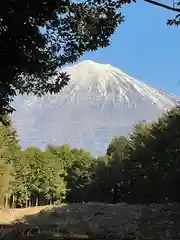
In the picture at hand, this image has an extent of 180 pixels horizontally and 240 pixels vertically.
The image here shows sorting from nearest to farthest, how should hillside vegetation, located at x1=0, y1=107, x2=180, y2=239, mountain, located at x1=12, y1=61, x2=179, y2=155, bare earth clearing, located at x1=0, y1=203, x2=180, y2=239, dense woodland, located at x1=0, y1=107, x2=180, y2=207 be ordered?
bare earth clearing, located at x1=0, y1=203, x2=180, y2=239, hillside vegetation, located at x1=0, y1=107, x2=180, y2=239, dense woodland, located at x1=0, y1=107, x2=180, y2=207, mountain, located at x1=12, y1=61, x2=179, y2=155

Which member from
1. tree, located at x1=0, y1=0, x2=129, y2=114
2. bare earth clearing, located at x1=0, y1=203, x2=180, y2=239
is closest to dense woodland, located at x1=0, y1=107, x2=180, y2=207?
bare earth clearing, located at x1=0, y1=203, x2=180, y2=239

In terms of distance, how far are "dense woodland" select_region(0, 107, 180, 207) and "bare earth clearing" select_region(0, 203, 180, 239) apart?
7.22m

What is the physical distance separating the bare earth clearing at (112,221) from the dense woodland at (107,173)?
722 cm

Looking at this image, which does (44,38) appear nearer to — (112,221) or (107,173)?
(112,221)

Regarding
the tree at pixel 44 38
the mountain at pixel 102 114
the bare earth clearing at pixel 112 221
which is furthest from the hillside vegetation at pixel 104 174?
the mountain at pixel 102 114

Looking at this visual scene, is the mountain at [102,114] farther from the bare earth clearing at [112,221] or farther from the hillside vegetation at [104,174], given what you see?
the bare earth clearing at [112,221]

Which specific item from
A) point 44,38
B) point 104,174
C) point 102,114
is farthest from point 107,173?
point 102,114

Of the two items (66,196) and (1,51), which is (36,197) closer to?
(66,196)

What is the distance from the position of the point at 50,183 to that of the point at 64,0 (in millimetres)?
31708

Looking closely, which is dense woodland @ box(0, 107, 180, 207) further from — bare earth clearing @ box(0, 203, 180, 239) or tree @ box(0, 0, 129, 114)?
tree @ box(0, 0, 129, 114)

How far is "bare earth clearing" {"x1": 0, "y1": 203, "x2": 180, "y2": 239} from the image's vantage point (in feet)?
41.8

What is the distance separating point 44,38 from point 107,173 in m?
32.8

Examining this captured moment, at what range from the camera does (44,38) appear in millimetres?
5199

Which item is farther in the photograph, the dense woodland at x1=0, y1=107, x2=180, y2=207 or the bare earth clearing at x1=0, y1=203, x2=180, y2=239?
the dense woodland at x1=0, y1=107, x2=180, y2=207
